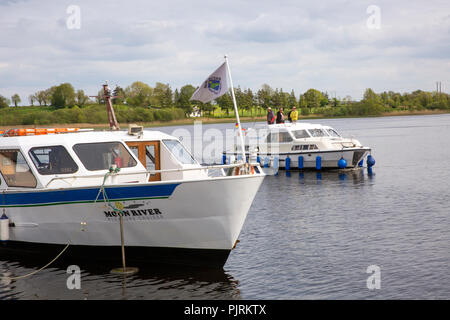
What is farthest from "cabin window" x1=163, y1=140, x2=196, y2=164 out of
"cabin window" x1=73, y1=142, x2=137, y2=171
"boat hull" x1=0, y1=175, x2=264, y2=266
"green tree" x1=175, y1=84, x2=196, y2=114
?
"green tree" x1=175, y1=84, x2=196, y2=114

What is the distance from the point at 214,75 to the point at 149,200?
375 cm

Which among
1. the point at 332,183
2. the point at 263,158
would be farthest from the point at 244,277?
the point at 263,158

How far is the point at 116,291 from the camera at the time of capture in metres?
13.0

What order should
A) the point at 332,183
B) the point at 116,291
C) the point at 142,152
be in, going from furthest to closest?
the point at 332,183
the point at 142,152
the point at 116,291

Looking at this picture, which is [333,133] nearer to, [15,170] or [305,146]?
[305,146]

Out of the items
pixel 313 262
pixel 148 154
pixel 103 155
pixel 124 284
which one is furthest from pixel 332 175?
pixel 124 284

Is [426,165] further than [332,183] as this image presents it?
Yes

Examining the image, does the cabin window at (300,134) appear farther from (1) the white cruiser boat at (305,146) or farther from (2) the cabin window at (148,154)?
(2) the cabin window at (148,154)

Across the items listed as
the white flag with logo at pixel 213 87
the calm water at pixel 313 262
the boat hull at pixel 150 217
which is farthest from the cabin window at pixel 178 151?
the calm water at pixel 313 262

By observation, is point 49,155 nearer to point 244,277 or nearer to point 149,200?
point 149,200

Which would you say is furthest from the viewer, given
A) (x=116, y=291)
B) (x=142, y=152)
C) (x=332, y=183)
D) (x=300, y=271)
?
(x=332, y=183)

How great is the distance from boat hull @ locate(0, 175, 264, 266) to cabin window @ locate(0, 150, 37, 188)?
0.38 meters

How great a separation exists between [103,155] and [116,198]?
5.86 ft

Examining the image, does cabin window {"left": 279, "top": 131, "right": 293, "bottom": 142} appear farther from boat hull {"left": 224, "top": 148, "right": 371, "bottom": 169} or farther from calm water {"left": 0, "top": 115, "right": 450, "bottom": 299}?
calm water {"left": 0, "top": 115, "right": 450, "bottom": 299}
